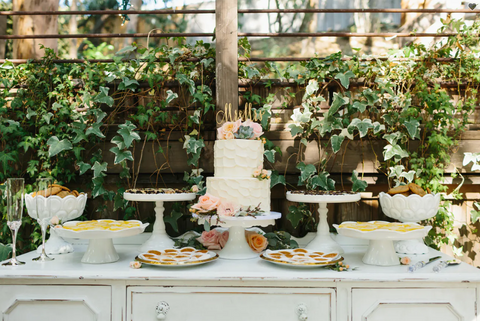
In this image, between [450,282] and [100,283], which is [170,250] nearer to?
[100,283]

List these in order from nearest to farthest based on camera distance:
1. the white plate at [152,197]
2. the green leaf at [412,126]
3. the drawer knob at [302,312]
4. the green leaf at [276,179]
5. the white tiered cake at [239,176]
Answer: the drawer knob at [302,312]
the white tiered cake at [239,176]
the white plate at [152,197]
the green leaf at [412,126]
the green leaf at [276,179]

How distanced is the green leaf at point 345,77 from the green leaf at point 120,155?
50.9 inches

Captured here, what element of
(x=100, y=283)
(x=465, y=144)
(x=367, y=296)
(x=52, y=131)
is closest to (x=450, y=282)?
(x=367, y=296)

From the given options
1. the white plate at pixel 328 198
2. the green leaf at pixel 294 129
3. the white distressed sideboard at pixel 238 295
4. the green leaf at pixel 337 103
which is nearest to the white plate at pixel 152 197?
the white distressed sideboard at pixel 238 295

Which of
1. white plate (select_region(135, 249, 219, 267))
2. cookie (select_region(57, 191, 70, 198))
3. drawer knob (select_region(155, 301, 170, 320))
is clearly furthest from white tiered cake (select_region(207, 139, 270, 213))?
cookie (select_region(57, 191, 70, 198))

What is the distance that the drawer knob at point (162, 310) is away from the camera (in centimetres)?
156

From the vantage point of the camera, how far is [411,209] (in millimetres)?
1921

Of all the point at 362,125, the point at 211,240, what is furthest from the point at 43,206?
the point at 362,125

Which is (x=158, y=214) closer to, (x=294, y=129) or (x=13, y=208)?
(x=13, y=208)

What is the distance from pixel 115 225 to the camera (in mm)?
1853

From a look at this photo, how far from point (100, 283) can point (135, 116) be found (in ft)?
3.48

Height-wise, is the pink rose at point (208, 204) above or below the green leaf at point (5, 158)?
below

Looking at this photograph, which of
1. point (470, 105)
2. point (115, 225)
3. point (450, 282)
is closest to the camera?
point (450, 282)

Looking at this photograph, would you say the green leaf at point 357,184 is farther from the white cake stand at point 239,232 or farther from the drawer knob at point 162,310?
the drawer knob at point 162,310
